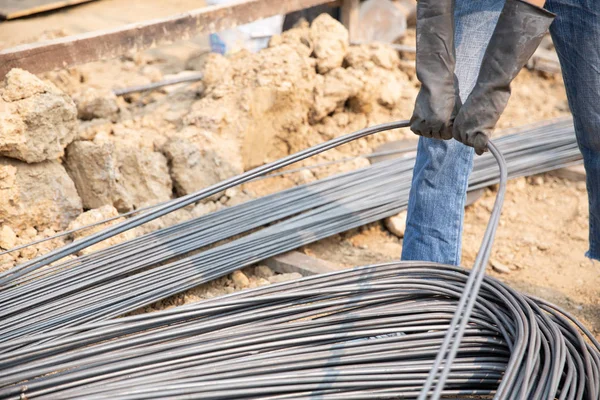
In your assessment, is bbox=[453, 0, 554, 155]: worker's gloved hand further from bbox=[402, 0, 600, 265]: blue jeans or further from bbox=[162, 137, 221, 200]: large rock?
bbox=[162, 137, 221, 200]: large rock

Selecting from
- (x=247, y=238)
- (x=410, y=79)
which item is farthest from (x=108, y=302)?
(x=410, y=79)

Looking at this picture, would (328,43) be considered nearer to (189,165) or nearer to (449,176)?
(189,165)

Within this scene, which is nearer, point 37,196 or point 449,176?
point 449,176

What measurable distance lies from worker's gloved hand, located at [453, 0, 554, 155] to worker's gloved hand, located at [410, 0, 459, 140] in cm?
7

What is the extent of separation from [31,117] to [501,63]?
199 centimetres

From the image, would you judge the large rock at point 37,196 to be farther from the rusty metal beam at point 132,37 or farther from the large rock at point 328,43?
the large rock at point 328,43

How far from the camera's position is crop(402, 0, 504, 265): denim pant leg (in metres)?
2.26

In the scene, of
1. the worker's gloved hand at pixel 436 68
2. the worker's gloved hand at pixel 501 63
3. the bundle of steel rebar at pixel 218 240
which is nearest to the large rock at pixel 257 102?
the bundle of steel rebar at pixel 218 240

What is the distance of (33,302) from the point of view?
2328mm

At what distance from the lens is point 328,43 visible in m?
3.97

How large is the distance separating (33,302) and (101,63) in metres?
2.82

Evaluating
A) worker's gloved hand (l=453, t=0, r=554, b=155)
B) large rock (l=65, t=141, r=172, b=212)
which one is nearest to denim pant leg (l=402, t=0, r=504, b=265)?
worker's gloved hand (l=453, t=0, r=554, b=155)

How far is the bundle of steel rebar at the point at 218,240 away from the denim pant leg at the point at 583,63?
3.20 ft

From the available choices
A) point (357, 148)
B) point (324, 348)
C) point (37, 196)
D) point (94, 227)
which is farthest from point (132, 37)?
point (324, 348)
